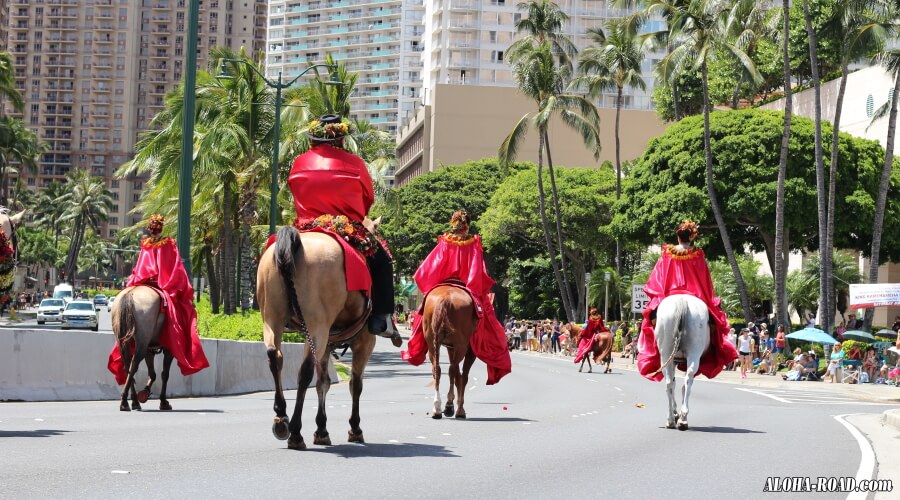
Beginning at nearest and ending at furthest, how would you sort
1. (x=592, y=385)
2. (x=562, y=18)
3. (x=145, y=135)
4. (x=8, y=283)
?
(x=8, y=283) → (x=592, y=385) → (x=145, y=135) → (x=562, y=18)

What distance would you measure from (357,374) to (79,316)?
52.4 metres

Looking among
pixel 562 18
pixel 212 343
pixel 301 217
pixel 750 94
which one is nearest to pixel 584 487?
pixel 301 217

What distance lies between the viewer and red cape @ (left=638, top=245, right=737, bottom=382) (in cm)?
1586

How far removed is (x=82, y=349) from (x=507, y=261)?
70.2 meters

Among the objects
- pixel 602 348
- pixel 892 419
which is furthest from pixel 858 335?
pixel 892 419

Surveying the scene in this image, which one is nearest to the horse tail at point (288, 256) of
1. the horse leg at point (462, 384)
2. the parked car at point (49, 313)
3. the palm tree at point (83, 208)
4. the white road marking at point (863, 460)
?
the white road marking at point (863, 460)

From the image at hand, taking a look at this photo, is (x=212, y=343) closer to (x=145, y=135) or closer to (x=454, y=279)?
(x=454, y=279)

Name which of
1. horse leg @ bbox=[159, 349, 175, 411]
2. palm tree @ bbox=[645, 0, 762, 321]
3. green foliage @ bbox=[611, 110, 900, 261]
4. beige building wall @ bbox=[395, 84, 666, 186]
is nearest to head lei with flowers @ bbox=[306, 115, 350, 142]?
horse leg @ bbox=[159, 349, 175, 411]

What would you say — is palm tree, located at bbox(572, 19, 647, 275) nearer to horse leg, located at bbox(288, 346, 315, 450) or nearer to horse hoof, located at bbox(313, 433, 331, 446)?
horse hoof, located at bbox(313, 433, 331, 446)

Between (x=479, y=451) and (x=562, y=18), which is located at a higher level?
(x=562, y=18)

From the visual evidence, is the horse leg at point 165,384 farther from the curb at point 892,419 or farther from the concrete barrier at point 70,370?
the curb at point 892,419

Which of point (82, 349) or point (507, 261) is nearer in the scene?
point (82, 349)

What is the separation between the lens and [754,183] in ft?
168

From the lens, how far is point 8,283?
494 inches
